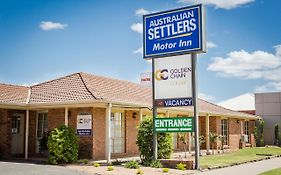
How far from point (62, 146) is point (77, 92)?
3539 mm

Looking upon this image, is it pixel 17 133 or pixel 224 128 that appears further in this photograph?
pixel 224 128

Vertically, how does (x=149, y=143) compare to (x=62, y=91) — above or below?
below

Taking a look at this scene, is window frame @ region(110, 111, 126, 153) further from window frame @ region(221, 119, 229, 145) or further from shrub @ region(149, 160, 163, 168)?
window frame @ region(221, 119, 229, 145)

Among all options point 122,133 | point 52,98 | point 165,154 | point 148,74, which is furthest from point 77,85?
point 148,74

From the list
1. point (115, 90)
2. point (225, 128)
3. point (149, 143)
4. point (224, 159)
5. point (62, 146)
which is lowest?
point (224, 159)

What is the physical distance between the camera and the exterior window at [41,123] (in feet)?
70.4

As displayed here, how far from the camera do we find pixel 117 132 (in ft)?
70.1

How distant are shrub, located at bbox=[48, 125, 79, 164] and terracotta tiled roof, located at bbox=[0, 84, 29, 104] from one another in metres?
3.64

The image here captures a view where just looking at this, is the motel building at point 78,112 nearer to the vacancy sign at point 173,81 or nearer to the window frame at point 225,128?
the vacancy sign at point 173,81

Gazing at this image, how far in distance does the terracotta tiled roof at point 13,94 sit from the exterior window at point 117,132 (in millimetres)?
4616

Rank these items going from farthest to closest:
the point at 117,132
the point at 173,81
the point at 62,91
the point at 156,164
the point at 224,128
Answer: the point at 224,128, the point at 117,132, the point at 62,91, the point at 173,81, the point at 156,164

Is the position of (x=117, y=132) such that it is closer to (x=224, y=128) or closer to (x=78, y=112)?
(x=78, y=112)

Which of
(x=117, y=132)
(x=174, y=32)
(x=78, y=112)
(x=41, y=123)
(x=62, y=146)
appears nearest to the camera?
(x=174, y=32)

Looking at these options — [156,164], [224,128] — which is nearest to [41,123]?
[156,164]
